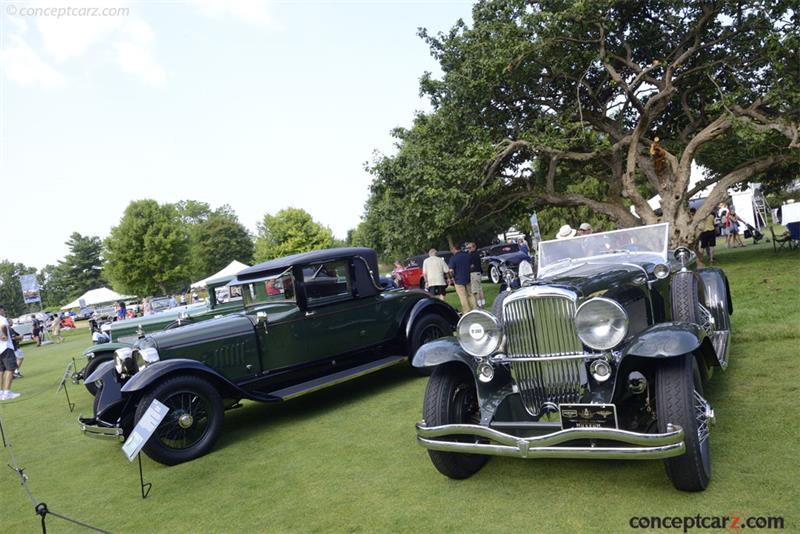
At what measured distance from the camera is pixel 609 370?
351 cm

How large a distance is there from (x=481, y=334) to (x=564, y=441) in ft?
3.03

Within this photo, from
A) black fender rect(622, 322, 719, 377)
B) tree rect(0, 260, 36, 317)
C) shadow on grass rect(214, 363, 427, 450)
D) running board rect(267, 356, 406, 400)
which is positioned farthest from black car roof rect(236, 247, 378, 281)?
tree rect(0, 260, 36, 317)

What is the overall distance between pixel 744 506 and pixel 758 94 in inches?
560

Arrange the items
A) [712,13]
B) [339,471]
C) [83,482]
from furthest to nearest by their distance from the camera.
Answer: [712,13] → [83,482] → [339,471]

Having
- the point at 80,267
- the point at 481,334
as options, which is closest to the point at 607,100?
the point at 481,334

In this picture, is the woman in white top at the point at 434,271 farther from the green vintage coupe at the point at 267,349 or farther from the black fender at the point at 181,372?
the black fender at the point at 181,372

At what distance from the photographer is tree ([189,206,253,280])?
75.9 m

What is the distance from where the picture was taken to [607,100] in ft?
54.5

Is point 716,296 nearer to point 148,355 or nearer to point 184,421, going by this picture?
point 184,421

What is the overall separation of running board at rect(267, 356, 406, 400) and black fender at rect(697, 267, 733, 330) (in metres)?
3.53

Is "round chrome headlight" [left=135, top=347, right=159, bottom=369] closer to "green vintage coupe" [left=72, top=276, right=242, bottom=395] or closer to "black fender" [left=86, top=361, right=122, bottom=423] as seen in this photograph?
"black fender" [left=86, top=361, right=122, bottom=423]

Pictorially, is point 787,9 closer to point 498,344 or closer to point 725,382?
point 725,382

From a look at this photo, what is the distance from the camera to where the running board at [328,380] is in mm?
6035

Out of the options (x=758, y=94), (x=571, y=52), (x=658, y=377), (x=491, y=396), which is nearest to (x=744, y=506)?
(x=658, y=377)
